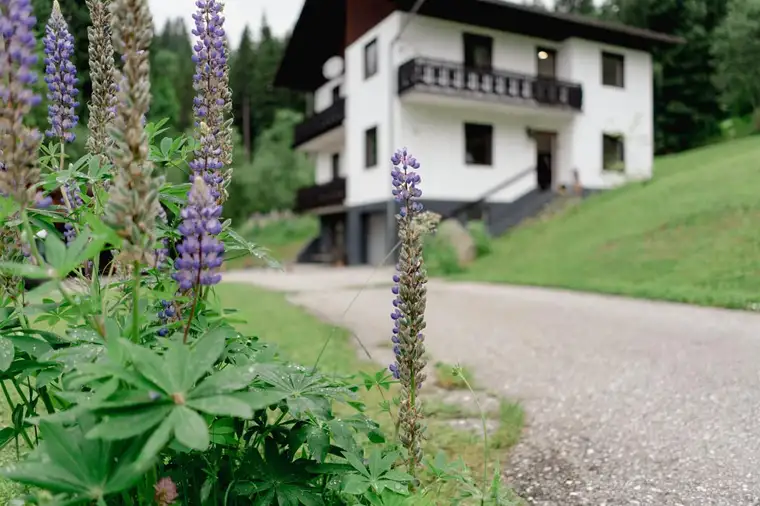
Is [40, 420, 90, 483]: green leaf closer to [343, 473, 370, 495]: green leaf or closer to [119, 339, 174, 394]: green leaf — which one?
[119, 339, 174, 394]: green leaf

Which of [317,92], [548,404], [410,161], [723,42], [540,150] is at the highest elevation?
[723,42]

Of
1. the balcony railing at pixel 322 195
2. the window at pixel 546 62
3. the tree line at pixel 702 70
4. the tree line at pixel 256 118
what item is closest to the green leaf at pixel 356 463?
the tree line at pixel 256 118

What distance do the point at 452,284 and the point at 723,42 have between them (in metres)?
32.7

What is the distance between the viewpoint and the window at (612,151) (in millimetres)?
21609

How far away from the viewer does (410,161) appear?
1888 millimetres

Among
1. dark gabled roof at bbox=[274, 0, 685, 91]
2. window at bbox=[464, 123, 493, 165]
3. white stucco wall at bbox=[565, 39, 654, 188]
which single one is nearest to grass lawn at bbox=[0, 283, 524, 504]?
window at bbox=[464, 123, 493, 165]

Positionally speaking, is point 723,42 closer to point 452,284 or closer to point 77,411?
point 452,284

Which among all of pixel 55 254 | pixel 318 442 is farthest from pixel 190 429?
pixel 318 442

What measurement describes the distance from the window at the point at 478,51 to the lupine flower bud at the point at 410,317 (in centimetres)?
1887

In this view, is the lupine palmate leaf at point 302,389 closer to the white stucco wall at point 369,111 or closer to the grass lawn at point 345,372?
the grass lawn at point 345,372

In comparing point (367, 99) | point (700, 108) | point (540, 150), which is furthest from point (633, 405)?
point (700, 108)

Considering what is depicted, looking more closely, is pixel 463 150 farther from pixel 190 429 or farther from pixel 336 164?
pixel 190 429

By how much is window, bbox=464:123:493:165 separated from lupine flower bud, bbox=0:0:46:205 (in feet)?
63.0

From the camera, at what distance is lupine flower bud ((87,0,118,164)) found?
1.96 metres
